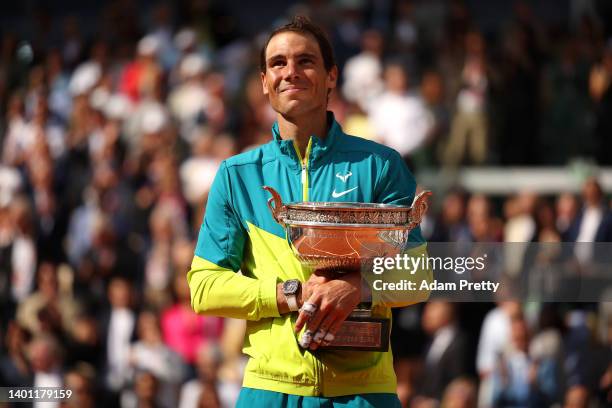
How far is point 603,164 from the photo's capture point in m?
11.4

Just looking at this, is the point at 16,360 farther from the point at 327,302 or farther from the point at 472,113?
the point at 327,302

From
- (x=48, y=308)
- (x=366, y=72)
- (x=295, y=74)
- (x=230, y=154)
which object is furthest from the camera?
(x=366, y=72)

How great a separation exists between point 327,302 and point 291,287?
0.43 ft

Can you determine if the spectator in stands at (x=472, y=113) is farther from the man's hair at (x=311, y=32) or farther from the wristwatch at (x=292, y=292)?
the wristwatch at (x=292, y=292)

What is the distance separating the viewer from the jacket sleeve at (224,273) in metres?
3.75

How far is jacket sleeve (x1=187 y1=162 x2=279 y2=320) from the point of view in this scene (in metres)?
3.75

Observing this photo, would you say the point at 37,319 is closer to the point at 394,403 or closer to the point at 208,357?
the point at 208,357

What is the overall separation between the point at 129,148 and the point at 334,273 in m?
9.27

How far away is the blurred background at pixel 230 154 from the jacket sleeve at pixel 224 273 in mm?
4786

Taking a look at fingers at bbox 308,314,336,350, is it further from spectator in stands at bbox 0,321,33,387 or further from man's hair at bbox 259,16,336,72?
spectator in stands at bbox 0,321,33,387

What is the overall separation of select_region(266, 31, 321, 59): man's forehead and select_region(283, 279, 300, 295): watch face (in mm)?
641

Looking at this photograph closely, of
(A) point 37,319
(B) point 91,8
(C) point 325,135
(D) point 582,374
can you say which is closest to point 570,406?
(D) point 582,374

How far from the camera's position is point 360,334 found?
3.70 meters

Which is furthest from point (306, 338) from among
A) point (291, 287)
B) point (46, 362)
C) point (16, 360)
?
point (16, 360)
